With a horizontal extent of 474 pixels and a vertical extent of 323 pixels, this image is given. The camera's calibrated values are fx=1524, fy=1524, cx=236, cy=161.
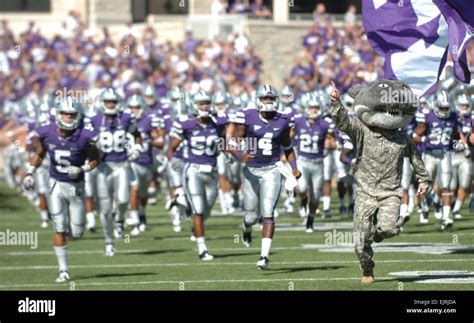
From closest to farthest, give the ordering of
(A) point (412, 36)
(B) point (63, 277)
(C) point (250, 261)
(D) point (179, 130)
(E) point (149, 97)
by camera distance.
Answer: (B) point (63, 277)
(A) point (412, 36)
(C) point (250, 261)
(D) point (179, 130)
(E) point (149, 97)

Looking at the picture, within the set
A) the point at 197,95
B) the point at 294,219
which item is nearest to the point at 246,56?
the point at 294,219

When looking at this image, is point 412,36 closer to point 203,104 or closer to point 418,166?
point 418,166

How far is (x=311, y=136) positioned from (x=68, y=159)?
6.16m

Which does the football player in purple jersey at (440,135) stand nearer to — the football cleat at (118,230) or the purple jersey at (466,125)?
the purple jersey at (466,125)

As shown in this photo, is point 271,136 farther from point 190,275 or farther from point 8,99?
point 8,99

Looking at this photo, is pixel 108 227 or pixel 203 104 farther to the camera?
pixel 108 227

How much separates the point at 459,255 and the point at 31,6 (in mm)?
28926

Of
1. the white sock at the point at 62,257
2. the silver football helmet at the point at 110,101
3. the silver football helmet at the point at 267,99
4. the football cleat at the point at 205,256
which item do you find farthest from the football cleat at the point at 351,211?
the white sock at the point at 62,257

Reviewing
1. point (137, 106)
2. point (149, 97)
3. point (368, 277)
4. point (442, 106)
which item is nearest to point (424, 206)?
point (442, 106)

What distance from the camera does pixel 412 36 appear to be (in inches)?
629

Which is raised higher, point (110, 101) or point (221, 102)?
point (110, 101)

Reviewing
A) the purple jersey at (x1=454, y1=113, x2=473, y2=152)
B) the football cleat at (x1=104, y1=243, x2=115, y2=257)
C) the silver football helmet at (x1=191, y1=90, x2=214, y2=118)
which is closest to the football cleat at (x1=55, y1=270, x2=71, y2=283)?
the football cleat at (x1=104, y1=243, x2=115, y2=257)

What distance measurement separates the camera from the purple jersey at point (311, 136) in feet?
70.1

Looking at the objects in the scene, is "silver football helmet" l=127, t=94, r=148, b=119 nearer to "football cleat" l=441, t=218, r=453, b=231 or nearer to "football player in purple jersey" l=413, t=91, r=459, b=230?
"football player in purple jersey" l=413, t=91, r=459, b=230
